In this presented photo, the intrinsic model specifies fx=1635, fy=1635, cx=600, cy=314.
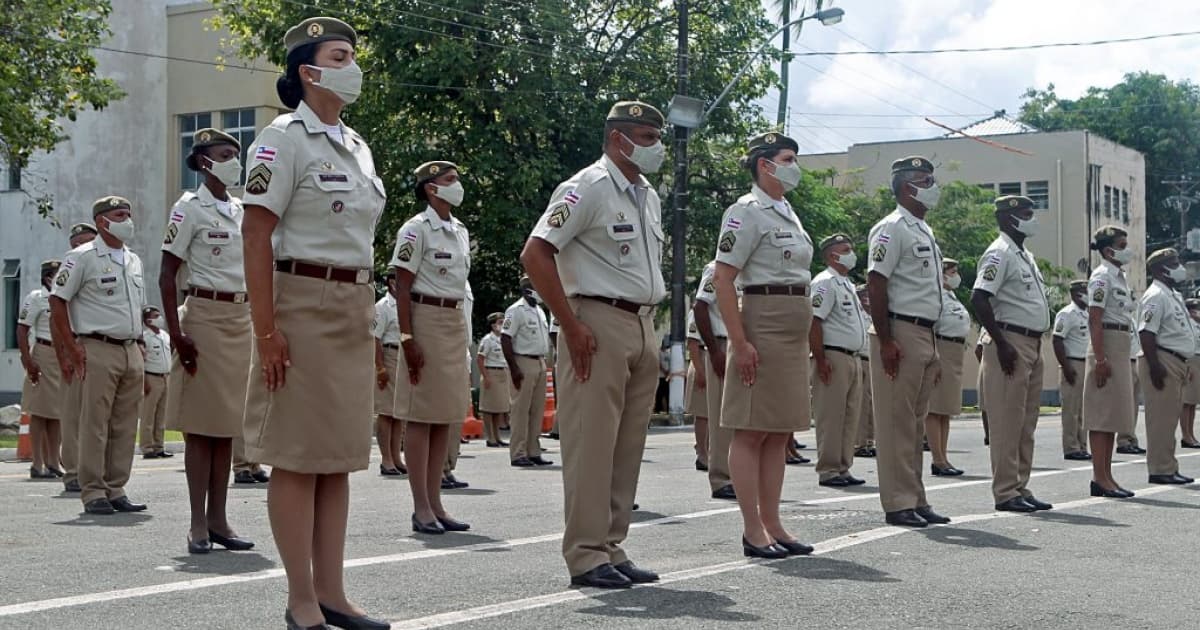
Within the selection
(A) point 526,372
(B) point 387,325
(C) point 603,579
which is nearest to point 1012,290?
(C) point 603,579

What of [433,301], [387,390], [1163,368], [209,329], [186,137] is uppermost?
[186,137]

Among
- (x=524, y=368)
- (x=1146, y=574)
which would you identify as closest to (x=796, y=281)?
(x=1146, y=574)

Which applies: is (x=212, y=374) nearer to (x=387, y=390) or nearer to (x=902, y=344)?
(x=902, y=344)

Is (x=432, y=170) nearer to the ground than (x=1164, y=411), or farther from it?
farther from it

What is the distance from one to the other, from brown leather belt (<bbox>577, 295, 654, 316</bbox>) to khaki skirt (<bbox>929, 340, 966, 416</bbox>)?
30.6 feet

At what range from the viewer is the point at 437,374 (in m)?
10.6

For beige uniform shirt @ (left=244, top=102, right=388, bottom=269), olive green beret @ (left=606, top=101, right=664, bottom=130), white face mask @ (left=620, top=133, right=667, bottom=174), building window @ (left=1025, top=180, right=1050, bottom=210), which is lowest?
beige uniform shirt @ (left=244, top=102, right=388, bottom=269)

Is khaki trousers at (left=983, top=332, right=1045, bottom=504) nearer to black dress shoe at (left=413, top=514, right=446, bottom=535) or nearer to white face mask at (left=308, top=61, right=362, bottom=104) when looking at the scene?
black dress shoe at (left=413, top=514, right=446, bottom=535)

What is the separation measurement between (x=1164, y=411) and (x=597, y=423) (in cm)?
822

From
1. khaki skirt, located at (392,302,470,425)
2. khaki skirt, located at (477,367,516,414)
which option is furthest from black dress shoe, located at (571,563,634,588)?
khaki skirt, located at (477,367,516,414)

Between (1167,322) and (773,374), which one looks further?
(1167,322)

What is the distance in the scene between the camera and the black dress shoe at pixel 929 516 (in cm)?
1046

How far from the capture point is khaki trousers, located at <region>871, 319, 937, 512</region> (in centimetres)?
1052

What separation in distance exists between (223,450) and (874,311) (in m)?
4.21
